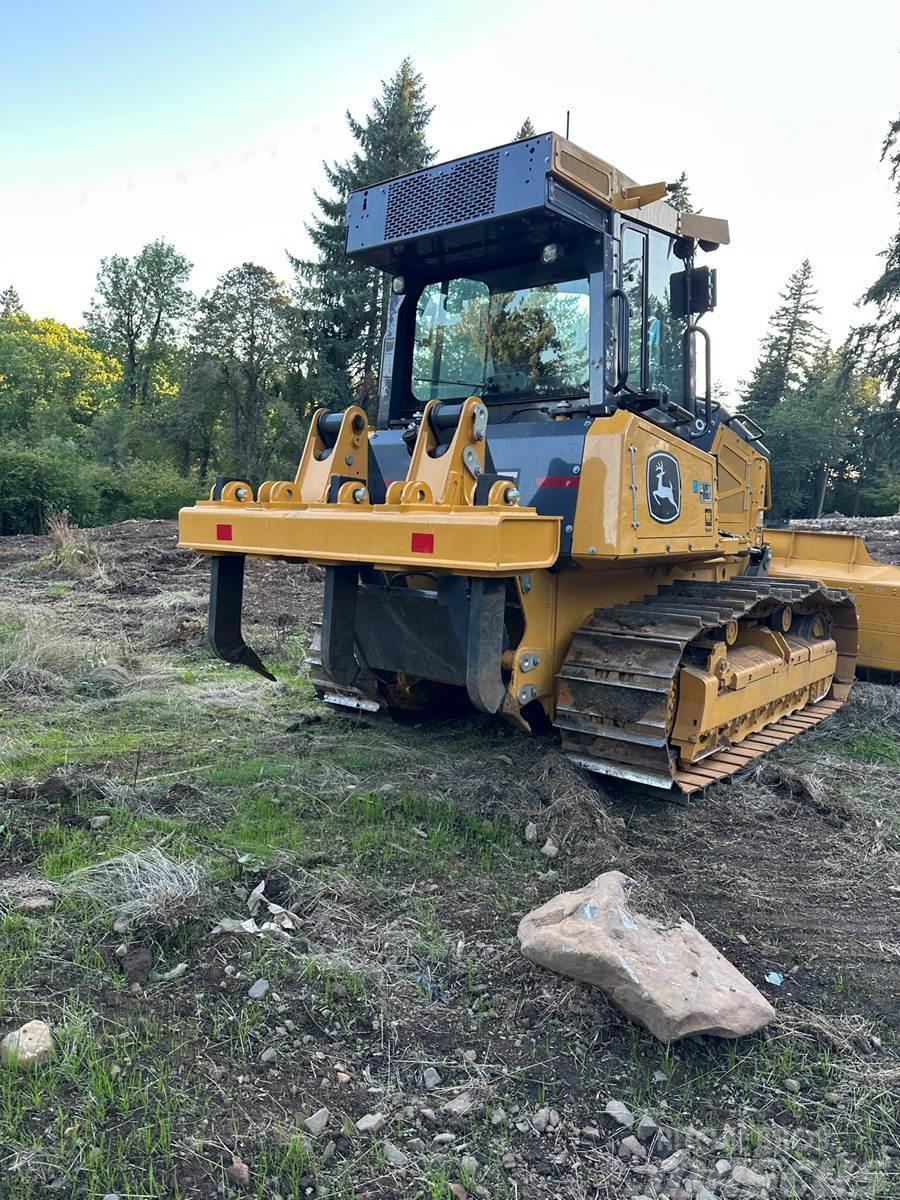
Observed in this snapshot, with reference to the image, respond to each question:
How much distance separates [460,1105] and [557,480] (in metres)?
2.73

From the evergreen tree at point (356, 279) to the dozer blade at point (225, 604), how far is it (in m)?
24.0

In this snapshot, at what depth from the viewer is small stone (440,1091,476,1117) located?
2355 mm

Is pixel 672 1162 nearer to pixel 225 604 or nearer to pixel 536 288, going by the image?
pixel 225 604

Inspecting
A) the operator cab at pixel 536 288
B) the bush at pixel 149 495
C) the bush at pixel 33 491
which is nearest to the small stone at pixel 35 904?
the operator cab at pixel 536 288

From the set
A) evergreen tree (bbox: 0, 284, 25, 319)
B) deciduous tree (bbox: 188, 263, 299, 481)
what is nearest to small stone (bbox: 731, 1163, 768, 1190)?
deciduous tree (bbox: 188, 263, 299, 481)

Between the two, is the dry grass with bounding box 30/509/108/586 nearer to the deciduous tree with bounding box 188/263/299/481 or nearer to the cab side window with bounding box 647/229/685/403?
the cab side window with bounding box 647/229/685/403

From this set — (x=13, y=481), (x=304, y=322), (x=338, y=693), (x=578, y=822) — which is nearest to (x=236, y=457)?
(x=304, y=322)

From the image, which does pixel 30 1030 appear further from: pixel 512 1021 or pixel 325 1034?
pixel 512 1021

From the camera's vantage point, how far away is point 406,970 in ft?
9.79

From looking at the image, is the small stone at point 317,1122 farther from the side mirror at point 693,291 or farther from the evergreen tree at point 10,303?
the evergreen tree at point 10,303

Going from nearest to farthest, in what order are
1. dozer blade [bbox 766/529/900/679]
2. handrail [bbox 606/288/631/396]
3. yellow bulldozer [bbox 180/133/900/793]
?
yellow bulldozer [bbox 180/133/900/793] → handrail [bbox 606/288/631/396] → dozer blade [bbox 766/529/900/679]

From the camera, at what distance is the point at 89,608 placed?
10180 mm

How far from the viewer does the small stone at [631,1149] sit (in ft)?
7.40

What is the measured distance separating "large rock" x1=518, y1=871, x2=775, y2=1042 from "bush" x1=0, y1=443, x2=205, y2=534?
1990cm
